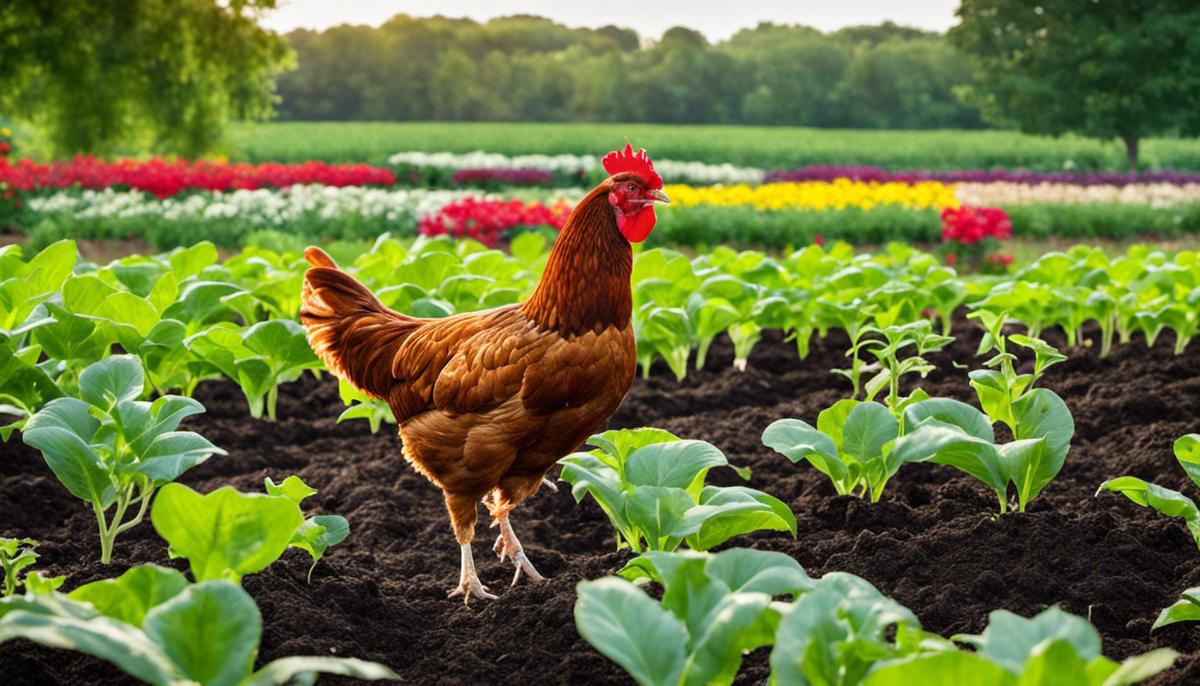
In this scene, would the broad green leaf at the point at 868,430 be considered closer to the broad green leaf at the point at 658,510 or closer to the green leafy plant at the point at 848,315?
the broad green leaf at the point at 658,510

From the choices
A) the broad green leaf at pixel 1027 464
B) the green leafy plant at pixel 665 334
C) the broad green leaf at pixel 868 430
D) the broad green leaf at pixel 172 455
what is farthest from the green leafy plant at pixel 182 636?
the green leafy plant at pixel 665 334

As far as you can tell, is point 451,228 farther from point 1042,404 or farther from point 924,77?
point 924,77

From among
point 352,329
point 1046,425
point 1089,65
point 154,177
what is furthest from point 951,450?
point 1089,65

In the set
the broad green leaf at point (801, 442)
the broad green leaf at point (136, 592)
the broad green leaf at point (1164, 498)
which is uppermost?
the broad green leaf at point (136, 592)

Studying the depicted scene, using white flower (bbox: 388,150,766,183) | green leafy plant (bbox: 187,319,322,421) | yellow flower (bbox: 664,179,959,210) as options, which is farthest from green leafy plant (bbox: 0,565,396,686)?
white flower (bbox: 388,150,766,183)

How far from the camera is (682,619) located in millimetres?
2361

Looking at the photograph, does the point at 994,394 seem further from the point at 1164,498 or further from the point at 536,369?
the point at 536,369

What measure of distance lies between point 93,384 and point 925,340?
114 inches

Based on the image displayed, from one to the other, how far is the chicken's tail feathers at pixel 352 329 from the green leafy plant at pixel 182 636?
1.90 m

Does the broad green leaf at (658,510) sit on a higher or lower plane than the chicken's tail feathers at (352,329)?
lower

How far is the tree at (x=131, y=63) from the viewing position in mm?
22828

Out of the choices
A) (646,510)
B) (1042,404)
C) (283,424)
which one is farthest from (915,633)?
(283,424)

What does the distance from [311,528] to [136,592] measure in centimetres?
88

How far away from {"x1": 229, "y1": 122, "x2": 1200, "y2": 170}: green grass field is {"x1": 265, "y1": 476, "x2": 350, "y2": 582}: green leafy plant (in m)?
29.0
